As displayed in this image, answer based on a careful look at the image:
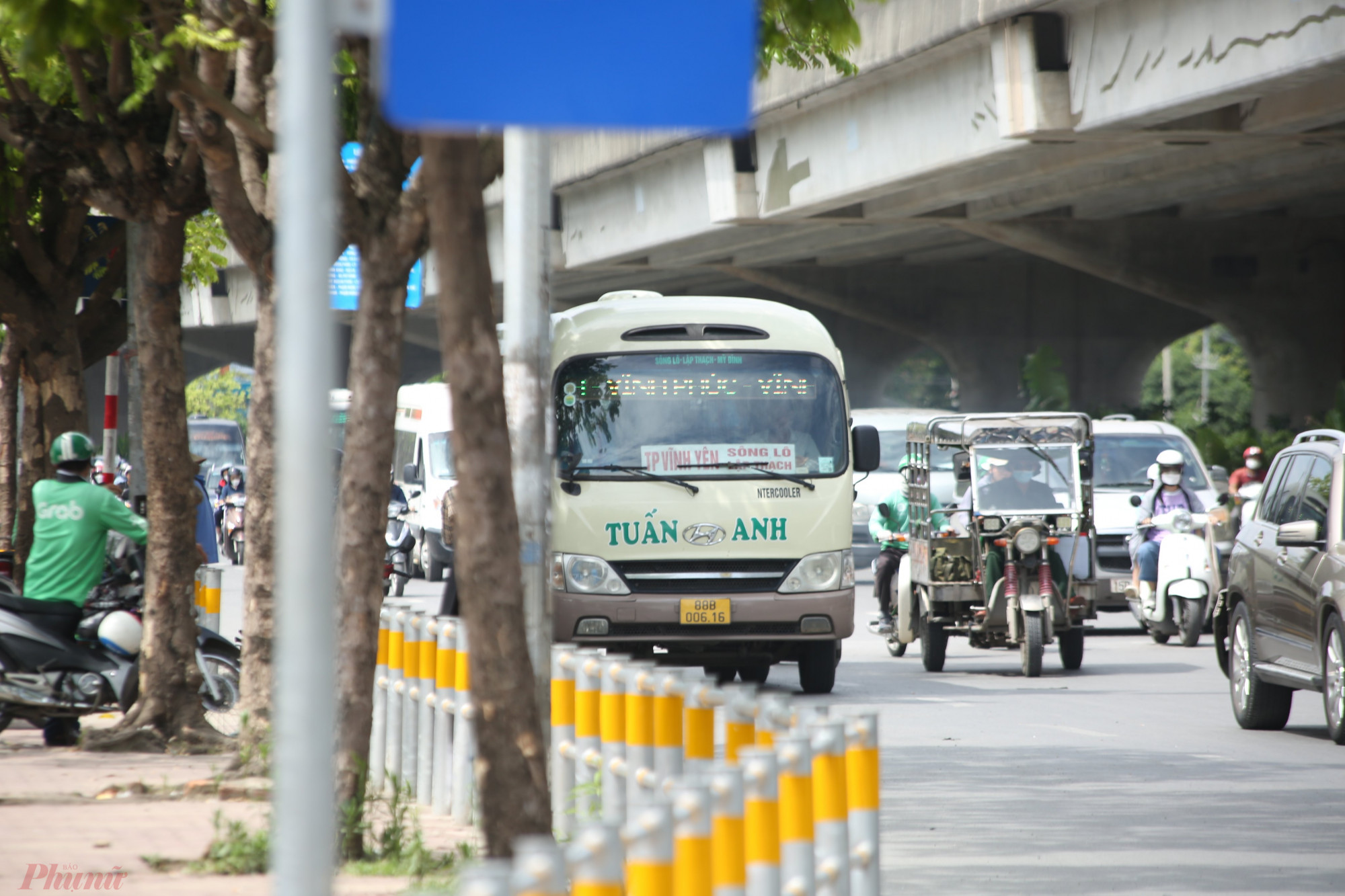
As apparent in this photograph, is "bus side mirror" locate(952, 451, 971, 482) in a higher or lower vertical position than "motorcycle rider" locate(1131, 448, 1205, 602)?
higher

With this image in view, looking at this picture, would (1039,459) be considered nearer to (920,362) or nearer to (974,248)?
(974,248)

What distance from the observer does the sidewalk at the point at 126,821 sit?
261 inches

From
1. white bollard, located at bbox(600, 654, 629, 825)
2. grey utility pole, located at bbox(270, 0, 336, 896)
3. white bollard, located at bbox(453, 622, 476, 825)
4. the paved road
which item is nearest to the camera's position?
grey utility pole, located at bbox(270, 0, 336, 896)

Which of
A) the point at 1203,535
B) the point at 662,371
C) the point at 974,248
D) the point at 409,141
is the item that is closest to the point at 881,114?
the point at 1203,535

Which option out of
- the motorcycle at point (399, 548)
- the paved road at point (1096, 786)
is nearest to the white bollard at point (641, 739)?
the paved road at point (1096, 786)

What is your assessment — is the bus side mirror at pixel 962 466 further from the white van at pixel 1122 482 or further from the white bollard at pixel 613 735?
the white bollard at pixel 613 735

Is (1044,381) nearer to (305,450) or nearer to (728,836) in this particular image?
(728,836)

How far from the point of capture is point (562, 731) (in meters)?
7.59

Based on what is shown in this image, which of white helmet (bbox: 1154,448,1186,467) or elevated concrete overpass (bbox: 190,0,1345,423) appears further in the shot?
elevated concrete overpass (bbox: 190,0,1345,423)

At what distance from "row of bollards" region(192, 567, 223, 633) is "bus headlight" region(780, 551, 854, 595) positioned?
168 inches

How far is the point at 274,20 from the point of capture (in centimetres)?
967

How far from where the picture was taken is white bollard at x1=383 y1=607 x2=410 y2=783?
9.16 metres

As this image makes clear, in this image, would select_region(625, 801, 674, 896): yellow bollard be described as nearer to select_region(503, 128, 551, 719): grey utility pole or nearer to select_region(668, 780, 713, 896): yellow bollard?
select_region(668, 780, 713, 896): yellow bollard

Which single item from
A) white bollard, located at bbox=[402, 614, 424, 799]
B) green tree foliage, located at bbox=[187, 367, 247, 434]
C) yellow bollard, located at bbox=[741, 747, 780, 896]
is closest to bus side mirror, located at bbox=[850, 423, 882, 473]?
white bollard, located at bbox=[402, 614, 424, 799]
